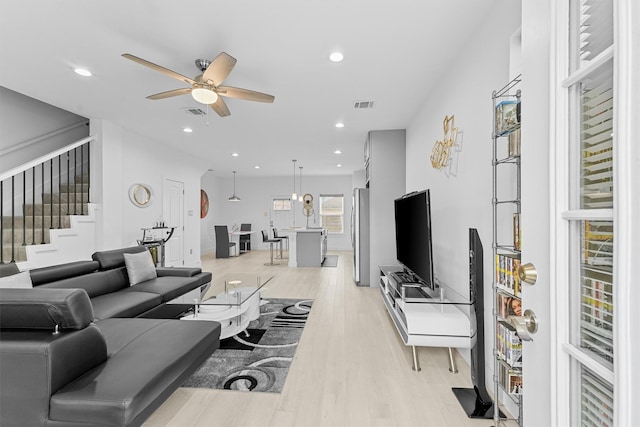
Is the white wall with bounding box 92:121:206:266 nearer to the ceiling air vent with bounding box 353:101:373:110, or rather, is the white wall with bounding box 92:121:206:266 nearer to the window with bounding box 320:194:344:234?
the ceiling air vent with bounding box 353:101:373:110

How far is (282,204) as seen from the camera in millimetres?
11070

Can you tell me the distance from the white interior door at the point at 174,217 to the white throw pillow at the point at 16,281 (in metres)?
4.06

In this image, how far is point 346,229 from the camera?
1083 cm

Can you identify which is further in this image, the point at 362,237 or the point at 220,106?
the point at 362,237

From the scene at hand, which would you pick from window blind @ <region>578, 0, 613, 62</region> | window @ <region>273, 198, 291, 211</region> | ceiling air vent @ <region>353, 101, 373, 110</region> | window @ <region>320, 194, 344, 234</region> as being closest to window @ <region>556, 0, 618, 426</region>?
window blind @ <region>578, 0, 613, 62</region>

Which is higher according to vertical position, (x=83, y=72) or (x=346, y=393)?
(x=83, y=72)

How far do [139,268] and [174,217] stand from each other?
335 cm

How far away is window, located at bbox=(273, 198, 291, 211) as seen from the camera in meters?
11.0

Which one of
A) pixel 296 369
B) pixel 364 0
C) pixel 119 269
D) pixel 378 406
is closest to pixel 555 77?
pixel 364 0

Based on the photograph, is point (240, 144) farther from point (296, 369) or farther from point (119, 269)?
point (296, 369)

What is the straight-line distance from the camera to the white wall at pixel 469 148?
6.88ft

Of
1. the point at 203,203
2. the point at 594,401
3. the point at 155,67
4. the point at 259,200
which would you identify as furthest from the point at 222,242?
the point at 594,401

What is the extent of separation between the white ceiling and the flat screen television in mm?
1331

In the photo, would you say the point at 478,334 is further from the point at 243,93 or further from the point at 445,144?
the point at 243,93
